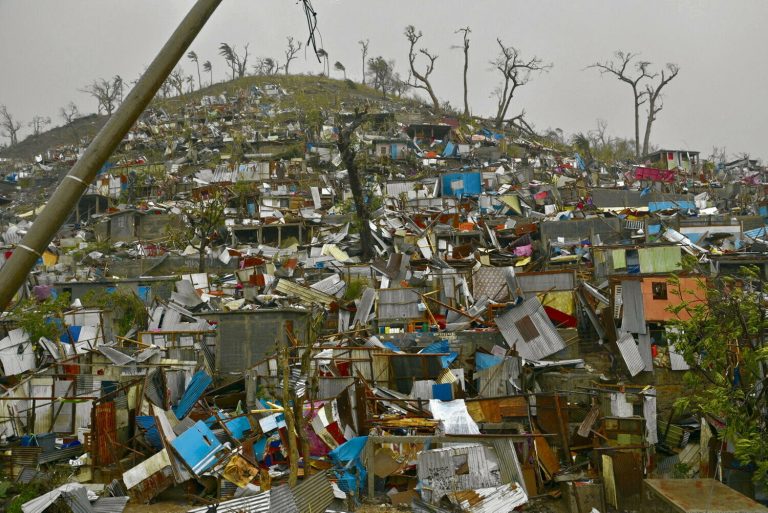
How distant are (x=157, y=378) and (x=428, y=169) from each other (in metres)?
26.4

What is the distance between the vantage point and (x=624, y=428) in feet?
42.1

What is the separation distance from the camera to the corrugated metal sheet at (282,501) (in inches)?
350

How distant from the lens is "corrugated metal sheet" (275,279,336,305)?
2183cm

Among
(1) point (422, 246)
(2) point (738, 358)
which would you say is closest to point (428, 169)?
(1) point (422, 246)

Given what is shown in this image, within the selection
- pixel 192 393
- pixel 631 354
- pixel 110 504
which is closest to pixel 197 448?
pixel 110 504

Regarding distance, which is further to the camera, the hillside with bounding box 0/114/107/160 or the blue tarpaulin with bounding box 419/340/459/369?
the hillside with bounding box 0/114/107/160

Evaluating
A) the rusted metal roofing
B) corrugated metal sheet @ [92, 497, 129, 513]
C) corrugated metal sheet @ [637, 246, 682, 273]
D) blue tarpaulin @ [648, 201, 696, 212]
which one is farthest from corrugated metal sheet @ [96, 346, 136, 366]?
blue tarpaulin @ [648, 201, 696, 212]

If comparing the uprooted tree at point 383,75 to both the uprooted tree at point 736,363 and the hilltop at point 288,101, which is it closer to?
the hilltop at point 288,101

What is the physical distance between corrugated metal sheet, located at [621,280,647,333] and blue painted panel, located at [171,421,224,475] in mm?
10727

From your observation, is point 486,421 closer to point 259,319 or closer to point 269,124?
point 259,319

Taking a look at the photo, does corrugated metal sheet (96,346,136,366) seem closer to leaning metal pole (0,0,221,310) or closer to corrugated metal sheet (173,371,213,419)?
corrugated metal sheet (173,371,213,419)

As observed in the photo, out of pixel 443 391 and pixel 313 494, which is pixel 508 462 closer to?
pixel 443 391

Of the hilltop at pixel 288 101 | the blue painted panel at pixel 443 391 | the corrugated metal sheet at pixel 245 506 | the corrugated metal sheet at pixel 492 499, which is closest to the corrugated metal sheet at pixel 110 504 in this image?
the corrugated metal sheet at pixel 245 506

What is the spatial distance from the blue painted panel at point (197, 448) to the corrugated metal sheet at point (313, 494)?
9.75ft
